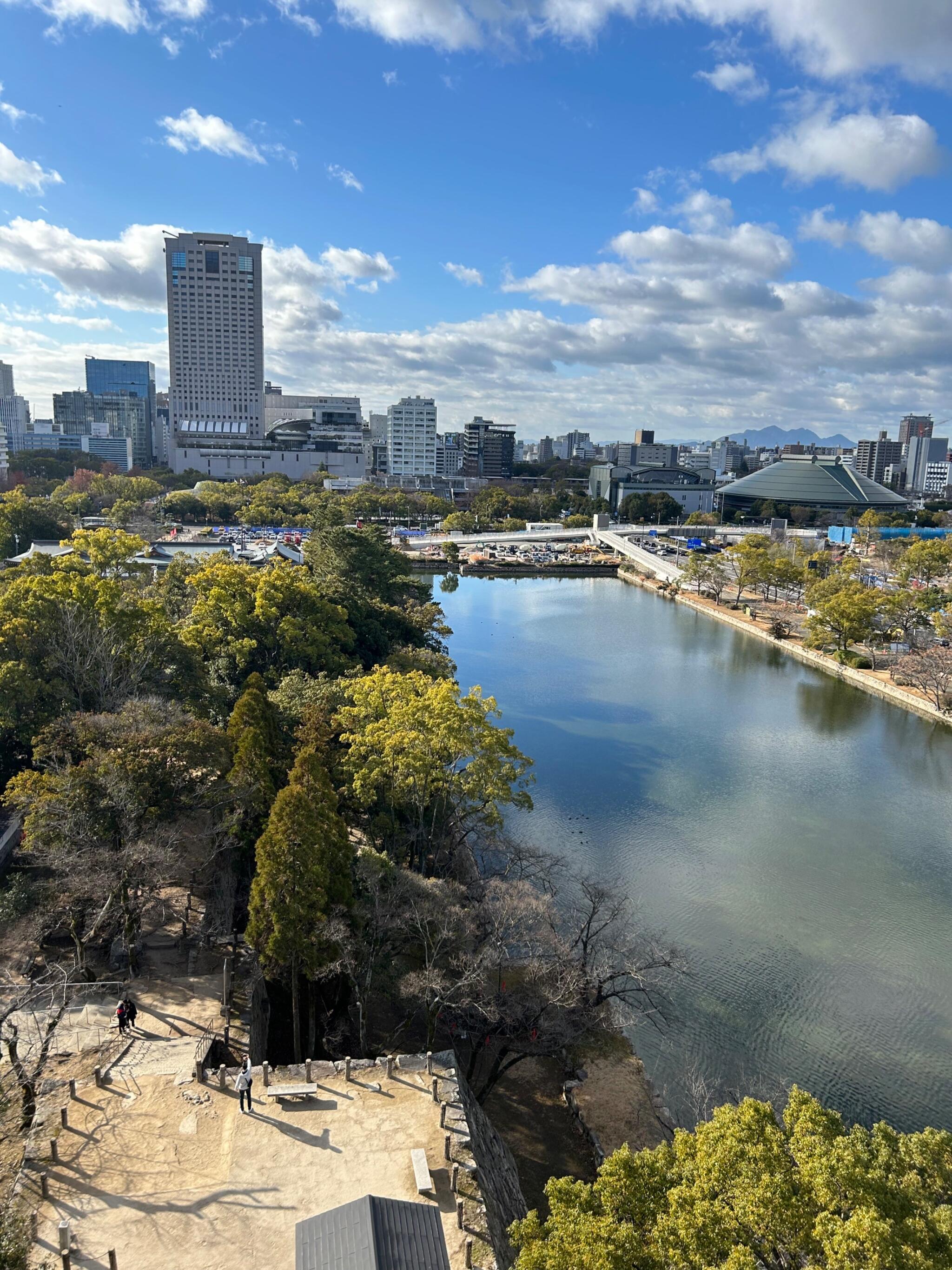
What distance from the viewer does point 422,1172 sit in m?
5.43

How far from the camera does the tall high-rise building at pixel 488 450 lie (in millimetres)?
86438

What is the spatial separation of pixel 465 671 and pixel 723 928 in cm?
1295

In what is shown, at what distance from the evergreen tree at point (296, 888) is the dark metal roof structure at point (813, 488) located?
63.5 metres

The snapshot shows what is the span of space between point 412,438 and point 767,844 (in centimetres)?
7356

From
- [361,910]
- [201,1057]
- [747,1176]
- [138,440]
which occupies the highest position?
[138,440]

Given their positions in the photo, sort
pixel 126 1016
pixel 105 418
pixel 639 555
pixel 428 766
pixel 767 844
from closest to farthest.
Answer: pixel 126 1016 < pixel 428 766 < pixel 767 844 < pixel 639 555 < pixel 105 418

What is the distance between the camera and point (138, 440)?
99875 mm

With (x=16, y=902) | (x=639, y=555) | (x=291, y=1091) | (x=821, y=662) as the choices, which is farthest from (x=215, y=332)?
(x=291, y=1091)

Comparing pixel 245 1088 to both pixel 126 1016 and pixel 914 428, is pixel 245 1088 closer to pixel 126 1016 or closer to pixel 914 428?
pixel 126 1016

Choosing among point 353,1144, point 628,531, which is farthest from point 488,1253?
point 628,531

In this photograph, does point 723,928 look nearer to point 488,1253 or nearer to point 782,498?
point 488,1253

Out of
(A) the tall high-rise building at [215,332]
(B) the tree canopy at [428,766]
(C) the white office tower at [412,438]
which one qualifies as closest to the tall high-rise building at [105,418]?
(A) the tall high-rise building at [215,332]

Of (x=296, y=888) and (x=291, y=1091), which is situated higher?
(x=296, y=888)

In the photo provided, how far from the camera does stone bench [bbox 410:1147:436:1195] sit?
5336 mm
